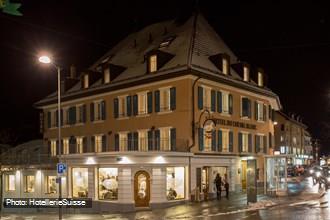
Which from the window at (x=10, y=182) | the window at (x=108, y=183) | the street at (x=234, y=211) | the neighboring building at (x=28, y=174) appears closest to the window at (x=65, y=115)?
the neighboring building at (x=28, y=174)

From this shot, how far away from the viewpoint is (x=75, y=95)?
43.1 m

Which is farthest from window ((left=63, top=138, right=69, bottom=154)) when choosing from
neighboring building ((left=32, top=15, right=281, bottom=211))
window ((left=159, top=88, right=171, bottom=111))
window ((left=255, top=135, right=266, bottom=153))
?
window ((left=255, top=135, right=266, bottom=153))

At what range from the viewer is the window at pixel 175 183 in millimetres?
30156

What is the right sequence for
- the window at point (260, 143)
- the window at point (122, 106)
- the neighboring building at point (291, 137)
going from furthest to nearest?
the neighboring building at point (291, 137)
the window at point (260, 143)
the window at point (122, 106)

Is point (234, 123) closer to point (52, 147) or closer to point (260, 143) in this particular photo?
point (260, 143)

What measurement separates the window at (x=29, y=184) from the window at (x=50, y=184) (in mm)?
2019

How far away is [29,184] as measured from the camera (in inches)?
1719

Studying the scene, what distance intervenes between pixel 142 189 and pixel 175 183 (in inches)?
99.3

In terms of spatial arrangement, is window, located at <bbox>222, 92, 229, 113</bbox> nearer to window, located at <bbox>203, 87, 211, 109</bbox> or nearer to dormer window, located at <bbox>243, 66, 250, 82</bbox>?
window, located at <bbox>203, 87, 211, 109</bbox>

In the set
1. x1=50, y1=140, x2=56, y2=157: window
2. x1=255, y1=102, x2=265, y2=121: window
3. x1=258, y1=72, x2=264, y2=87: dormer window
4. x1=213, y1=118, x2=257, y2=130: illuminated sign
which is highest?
x1=258, y1=72, x2=264, y2=87: dormer window

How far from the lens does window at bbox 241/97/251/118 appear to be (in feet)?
127

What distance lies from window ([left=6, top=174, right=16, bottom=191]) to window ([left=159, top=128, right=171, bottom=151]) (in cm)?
1798

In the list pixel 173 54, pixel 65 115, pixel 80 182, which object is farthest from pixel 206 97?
pixel 65 115

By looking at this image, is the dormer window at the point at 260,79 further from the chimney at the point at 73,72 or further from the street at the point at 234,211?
the chimney at the point at 73,72
